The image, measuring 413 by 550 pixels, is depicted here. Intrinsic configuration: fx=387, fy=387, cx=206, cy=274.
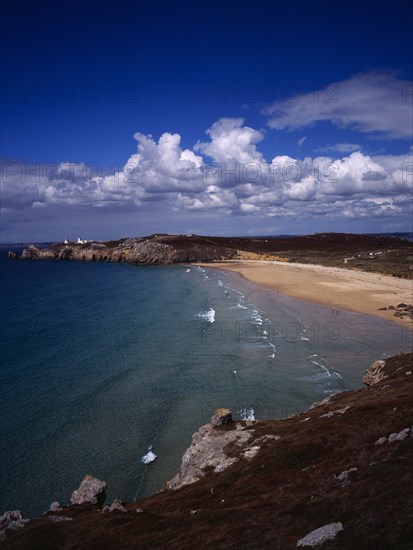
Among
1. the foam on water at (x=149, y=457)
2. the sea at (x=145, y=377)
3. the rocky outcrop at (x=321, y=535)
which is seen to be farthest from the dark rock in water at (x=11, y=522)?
the rocky outcrop at (x=321, y=535)

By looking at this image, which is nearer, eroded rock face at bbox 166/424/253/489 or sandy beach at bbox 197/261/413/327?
eroded rock face at bbox 166/424/253/489

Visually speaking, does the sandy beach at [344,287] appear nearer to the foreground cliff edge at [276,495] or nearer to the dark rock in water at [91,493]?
the foreground cliff edge at [276,495]

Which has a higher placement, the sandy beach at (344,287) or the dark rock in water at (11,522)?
the sandy beach at (344,287)

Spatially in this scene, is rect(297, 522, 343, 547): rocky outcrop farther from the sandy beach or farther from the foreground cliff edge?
the sandy beach

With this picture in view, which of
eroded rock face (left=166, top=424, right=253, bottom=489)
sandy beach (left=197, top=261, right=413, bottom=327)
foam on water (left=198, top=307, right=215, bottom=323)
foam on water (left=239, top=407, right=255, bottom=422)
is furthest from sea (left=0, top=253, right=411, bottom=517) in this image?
sandy beach (left=197, top=261, right=413, bottom=327)

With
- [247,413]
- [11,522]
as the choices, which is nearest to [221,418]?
[247,413]

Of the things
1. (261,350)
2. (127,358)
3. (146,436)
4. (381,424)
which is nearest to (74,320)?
(127,358)

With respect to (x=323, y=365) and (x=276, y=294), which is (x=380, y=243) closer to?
(x=276, y=294)
